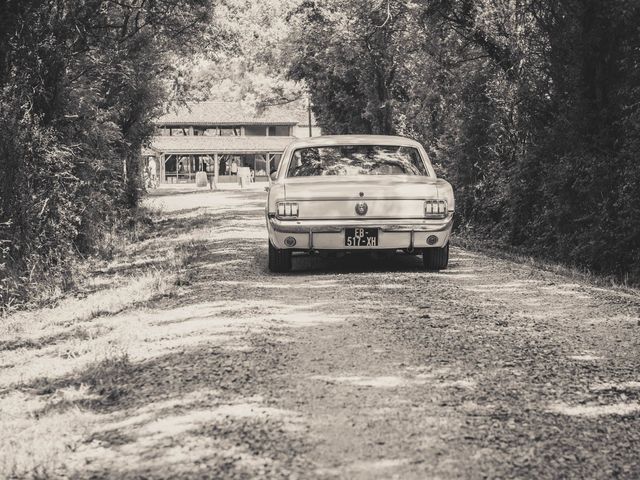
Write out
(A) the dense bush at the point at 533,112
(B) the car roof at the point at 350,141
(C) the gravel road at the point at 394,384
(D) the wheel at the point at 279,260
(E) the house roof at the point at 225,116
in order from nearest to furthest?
(C) the gravel road at the point at 394,384
(D) the wheel at the point at 279,260
(B) the car roof at the point at 350,141
(A) the dense bush at the point at 533,112
(E) the house roof at the point at 225,116

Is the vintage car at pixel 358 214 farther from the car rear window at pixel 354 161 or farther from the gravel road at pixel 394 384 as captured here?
the gravel road at pixel 394 384

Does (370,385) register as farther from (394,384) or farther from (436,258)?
(436,258)

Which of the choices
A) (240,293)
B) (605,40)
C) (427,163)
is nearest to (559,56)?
(605,40)

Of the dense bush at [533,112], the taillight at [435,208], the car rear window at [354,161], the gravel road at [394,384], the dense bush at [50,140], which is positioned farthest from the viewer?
the dense bush at [533,112]

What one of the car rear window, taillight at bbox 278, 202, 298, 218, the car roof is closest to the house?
the car roof

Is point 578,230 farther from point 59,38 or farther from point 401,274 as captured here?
point 59,38

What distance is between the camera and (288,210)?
9.28 meters

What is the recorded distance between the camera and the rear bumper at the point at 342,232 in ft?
30.5

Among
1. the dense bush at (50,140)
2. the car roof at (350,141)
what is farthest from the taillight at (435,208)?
the dense bush at (50,140)

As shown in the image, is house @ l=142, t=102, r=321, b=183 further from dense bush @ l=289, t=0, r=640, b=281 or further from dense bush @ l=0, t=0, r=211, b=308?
dense bush @ l=0, t=0, r=211, b=308

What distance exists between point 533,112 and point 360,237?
258 inches

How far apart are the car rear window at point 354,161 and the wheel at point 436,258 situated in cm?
113

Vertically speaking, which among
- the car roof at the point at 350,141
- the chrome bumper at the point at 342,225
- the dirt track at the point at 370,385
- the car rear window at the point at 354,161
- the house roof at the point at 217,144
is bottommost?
the dirt track at the point at 370,385

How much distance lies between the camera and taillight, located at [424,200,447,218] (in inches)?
371
